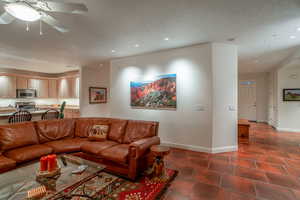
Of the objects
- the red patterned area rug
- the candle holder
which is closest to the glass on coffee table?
the candle holder

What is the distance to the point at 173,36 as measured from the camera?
325 cm

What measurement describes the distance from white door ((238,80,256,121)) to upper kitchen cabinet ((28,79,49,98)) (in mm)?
10741

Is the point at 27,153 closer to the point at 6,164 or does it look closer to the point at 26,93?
the point at 6,164

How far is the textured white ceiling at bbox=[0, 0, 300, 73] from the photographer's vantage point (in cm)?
218

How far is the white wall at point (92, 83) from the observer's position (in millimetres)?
6359

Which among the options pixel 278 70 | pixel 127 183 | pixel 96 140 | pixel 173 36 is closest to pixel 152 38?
pixel 173 36

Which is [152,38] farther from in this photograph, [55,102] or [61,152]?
[55,102]

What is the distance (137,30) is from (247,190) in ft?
11.2

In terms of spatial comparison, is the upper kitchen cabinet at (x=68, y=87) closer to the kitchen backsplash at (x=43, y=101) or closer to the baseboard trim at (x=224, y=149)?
the kitchen backsplash at (x=43, y=101)

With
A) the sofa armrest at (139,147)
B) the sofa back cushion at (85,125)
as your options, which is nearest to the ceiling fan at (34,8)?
the sofa armrest at (139,147)

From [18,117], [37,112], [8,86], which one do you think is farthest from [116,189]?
[8,86]

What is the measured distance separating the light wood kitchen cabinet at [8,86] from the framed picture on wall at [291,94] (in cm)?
1188

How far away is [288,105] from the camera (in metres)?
5.83

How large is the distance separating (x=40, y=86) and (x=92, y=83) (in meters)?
3.28
